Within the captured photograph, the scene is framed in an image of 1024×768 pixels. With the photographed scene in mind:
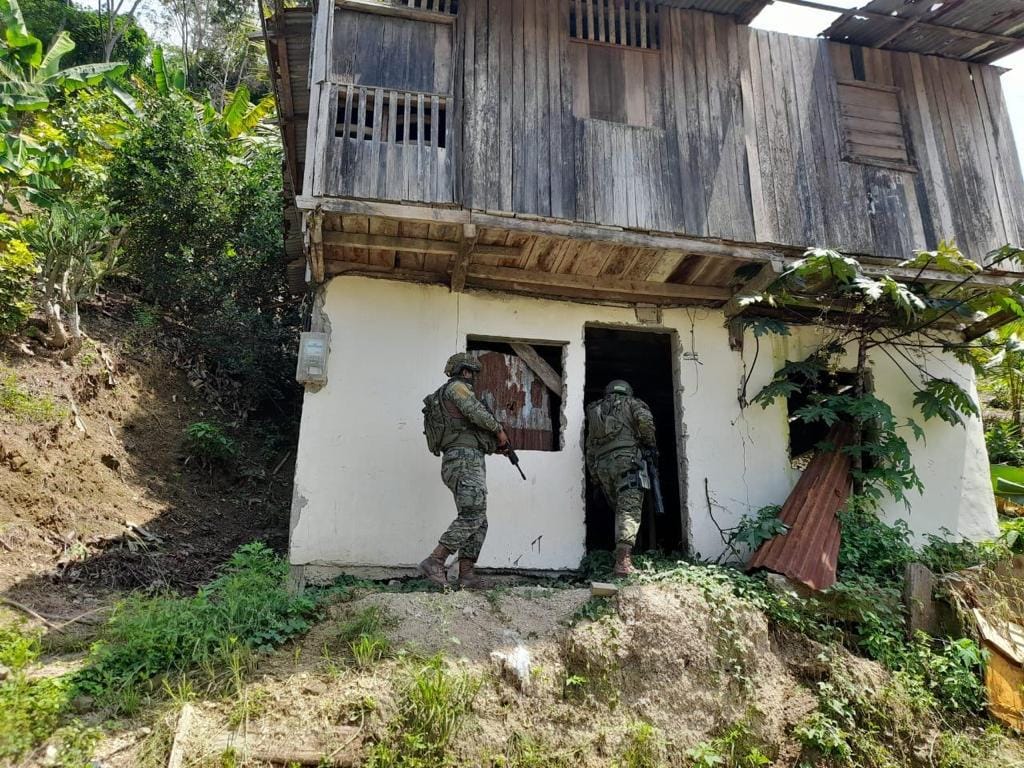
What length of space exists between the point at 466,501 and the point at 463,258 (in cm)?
235

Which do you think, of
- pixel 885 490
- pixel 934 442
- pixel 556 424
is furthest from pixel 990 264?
pixel 556 424

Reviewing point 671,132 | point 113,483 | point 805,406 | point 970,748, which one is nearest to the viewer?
point 970,748

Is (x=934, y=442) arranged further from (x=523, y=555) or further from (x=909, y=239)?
(x=523, y=555)

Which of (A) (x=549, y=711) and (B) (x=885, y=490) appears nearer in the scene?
(A) (x=549, y=711)

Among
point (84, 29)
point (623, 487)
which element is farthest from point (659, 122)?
point (84, 29)

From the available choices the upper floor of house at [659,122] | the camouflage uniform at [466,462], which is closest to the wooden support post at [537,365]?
the upper floor of house at [659,122]

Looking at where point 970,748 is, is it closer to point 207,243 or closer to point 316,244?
point 316,244

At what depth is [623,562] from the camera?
643cm

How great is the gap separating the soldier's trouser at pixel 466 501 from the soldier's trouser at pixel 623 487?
1.28 m

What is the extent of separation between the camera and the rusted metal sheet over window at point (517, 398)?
766cm

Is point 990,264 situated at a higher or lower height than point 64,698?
higher

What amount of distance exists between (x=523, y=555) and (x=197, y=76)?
1966 cm

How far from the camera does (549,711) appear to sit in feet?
15.9

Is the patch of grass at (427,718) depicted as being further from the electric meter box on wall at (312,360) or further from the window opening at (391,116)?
the window opening at (391,116)
